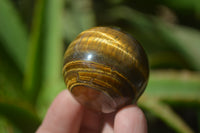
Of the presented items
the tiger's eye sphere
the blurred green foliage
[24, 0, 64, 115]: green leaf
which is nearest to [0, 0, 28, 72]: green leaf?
the blurred green foliage

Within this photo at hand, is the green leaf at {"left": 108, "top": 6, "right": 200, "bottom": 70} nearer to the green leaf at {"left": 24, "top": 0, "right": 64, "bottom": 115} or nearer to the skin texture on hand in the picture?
the green leaf at {"left": 24, "top": 0, "right": 64, "bottom": 115}

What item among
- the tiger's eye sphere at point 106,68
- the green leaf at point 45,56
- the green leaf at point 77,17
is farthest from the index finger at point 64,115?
the green leaf at point 77,17

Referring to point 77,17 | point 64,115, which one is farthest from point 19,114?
point 77,17

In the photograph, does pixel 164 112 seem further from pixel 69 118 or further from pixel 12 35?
pixel 12 35

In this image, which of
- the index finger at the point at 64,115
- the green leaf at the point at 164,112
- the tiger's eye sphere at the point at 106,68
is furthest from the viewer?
the green leaf at the point at 164,112

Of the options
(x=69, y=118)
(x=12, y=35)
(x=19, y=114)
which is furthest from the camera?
(x=12, y=35)

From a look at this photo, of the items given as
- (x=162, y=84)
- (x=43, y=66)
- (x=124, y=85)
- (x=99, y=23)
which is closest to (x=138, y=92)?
(x=124, y=85)

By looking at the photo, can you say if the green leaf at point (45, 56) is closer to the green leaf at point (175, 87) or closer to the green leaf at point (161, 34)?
the green leaf at point (175, 87)
